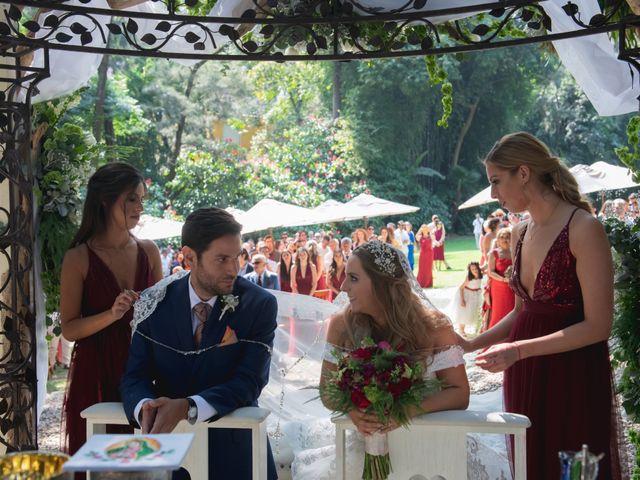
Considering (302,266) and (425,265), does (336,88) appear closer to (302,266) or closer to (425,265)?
(425,265)

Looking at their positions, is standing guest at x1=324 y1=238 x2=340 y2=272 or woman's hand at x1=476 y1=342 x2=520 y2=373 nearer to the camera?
woman's hand at x1=476 y1=342 x2=520 y2=373

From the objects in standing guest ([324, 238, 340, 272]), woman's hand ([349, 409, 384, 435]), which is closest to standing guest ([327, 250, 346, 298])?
standing guest ([324, 238, 340, 272])

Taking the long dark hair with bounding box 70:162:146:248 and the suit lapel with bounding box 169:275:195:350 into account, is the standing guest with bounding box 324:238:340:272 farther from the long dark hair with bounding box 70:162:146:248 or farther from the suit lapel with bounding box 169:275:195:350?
the suit lapel with bounding box 169:275:195:350

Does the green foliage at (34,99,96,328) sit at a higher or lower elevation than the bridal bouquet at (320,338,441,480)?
higher

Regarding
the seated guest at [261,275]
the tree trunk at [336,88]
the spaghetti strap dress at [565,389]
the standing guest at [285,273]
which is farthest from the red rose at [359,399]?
the tree trunk at [336,88]

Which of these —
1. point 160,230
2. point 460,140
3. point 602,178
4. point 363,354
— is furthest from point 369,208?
point 363,354

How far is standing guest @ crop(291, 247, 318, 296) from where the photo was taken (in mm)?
15508

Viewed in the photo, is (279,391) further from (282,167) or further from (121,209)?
(282,167)

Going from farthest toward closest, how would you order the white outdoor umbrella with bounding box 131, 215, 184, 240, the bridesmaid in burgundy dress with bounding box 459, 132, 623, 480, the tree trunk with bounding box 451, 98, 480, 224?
1. the tree trunk with bounding box 451, 98, 480, 224
2. the white outdoor umbrella with bounding box 131, 215, 184, 240
3. the bridesmaid in burgundy dress with bounding box 459, 132, 623, 480

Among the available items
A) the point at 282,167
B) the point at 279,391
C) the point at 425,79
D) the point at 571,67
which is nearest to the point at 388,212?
the point at 282,167

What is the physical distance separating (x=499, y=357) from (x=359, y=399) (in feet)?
2.01

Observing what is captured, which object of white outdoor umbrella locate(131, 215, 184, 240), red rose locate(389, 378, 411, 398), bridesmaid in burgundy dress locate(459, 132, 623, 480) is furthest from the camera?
white outdoor umbrella locate(131, 215, 184, 240)

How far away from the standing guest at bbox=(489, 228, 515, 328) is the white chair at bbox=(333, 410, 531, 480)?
8835mm

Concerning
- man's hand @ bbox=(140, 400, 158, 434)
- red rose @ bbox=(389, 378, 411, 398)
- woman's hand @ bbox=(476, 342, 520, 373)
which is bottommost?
man's hand @ bbox=(140, 400, 158, 434)
